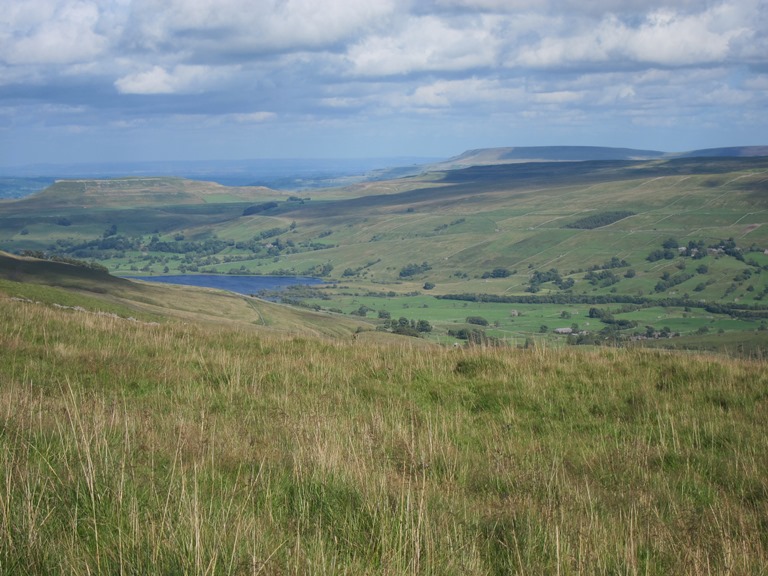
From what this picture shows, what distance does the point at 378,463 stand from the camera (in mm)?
6648

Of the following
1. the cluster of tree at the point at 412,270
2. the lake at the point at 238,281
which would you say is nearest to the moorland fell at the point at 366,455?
the lake at the point at 238,281

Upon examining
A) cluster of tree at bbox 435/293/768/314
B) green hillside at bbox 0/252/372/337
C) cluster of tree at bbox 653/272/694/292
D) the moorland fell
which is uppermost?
the moorland fell

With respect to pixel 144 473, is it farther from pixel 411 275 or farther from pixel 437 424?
pixel 411 275

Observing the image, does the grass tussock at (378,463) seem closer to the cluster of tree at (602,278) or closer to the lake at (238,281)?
the lake at (238,281)

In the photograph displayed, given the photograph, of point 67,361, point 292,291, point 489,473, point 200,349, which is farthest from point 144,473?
point 292,291

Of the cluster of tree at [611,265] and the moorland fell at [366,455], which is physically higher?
the moorland fell at [366,455]

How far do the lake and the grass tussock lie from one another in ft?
466

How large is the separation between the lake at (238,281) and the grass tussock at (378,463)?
142 meters

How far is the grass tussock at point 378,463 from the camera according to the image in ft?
15.2

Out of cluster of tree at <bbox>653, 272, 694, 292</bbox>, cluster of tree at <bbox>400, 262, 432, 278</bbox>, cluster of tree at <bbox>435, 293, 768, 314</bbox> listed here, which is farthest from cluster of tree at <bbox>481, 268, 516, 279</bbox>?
cluster of tree at <bbox>653, 272, 694, 292</bbox>

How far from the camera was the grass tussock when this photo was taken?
4.64 metres

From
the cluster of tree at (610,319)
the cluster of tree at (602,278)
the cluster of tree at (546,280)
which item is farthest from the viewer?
the cluster of tree at (546,280)

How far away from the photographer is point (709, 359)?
1374 cm

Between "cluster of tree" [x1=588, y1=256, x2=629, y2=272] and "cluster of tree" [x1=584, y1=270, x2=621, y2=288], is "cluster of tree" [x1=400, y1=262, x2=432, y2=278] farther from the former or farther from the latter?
"cluster of tree" [x1=584, y1=270, x2=621, y2=288]
